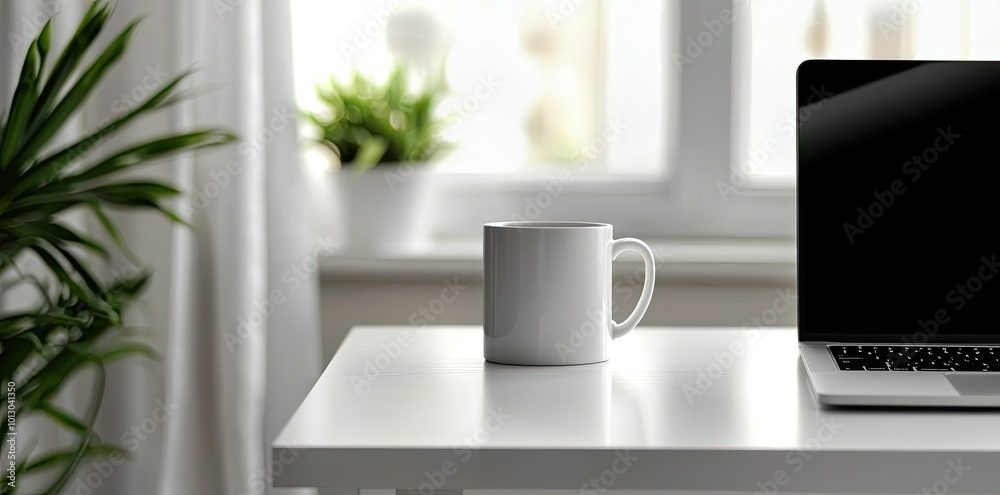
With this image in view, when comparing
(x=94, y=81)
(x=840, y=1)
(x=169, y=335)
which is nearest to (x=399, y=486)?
(x=94, y=81)

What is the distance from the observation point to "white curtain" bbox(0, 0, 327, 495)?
1258mm

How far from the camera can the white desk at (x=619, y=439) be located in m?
0.55

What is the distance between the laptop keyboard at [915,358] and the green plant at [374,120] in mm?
748

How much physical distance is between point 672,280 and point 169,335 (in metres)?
0.73

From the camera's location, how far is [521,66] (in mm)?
1561

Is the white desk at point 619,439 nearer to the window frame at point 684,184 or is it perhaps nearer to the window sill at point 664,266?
the window sill at point 664,266

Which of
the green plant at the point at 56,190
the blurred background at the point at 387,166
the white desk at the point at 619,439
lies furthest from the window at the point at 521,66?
the white desk at the point at 619,439

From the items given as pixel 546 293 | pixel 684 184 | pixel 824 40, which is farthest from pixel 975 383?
pixel 824 40

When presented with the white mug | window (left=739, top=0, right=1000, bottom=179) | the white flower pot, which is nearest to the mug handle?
the white mug

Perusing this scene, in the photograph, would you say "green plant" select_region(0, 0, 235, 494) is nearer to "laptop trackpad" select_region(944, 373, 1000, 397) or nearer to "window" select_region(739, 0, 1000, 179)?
"laptop trackpad" select_region(944, 373, 1000, 397)

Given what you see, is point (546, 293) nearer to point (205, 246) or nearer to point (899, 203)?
point (899, 203)

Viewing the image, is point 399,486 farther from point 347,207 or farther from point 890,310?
point 347,207

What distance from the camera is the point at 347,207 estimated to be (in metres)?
1.38

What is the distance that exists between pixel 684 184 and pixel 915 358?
0.79 meters
